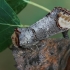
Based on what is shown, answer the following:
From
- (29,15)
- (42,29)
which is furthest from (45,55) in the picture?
(29,15)

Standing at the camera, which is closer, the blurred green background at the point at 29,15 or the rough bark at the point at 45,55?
the rough bark at the point at 45,55

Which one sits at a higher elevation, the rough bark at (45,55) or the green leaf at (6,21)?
the green leaf at (6,21)

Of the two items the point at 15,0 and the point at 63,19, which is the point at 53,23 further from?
the point at 15,0

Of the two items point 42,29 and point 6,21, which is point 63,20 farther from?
point 6,21

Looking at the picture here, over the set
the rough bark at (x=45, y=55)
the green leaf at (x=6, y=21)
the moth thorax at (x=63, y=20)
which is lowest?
the rough bark at (x=45, y=55)

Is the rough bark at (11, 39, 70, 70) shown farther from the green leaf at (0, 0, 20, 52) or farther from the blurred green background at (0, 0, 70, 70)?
the blurred green background at (0, 0, 70, 70)

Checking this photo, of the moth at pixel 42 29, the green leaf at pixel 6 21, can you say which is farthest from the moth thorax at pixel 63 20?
the green leaf at pixel 6 21

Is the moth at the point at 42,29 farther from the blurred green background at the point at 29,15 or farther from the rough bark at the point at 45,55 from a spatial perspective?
the blurred green background at the point at 29,15
